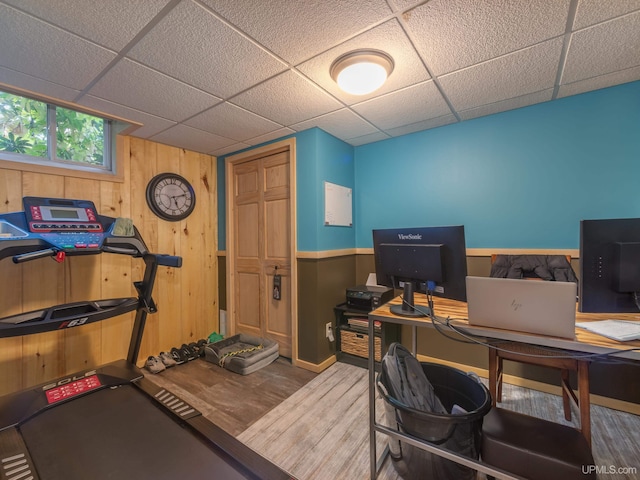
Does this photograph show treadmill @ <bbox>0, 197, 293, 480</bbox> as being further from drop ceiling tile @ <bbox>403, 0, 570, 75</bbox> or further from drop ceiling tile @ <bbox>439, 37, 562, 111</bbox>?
drop ceiling tile @ <bbox>439, 37, 562, 111</bbox>

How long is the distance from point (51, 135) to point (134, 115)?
27.6 inches

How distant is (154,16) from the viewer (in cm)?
132

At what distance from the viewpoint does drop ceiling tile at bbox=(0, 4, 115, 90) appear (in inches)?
52.7

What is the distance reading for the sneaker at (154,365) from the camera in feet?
8.54

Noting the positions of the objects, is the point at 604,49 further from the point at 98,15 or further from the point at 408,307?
the point at 98,15

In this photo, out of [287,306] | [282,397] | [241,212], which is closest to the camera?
[282,397]

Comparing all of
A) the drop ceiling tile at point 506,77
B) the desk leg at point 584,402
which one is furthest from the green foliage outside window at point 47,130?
the desk leg at point 584,402

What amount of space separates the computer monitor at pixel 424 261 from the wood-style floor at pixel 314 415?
958mm

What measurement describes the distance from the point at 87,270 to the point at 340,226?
7.92ft

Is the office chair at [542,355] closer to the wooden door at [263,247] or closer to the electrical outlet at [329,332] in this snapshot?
the electrical outlet at [329,332]

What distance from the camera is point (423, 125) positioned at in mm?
2670

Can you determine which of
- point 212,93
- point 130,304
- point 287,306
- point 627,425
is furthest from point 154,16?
point 627,425

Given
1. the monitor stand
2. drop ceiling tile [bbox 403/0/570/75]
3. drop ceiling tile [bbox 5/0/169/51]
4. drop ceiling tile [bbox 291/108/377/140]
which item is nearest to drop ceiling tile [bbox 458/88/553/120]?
Answer: drop ceiling tile [bbox 403/0/570/75]

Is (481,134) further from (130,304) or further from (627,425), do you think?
(130,304)
